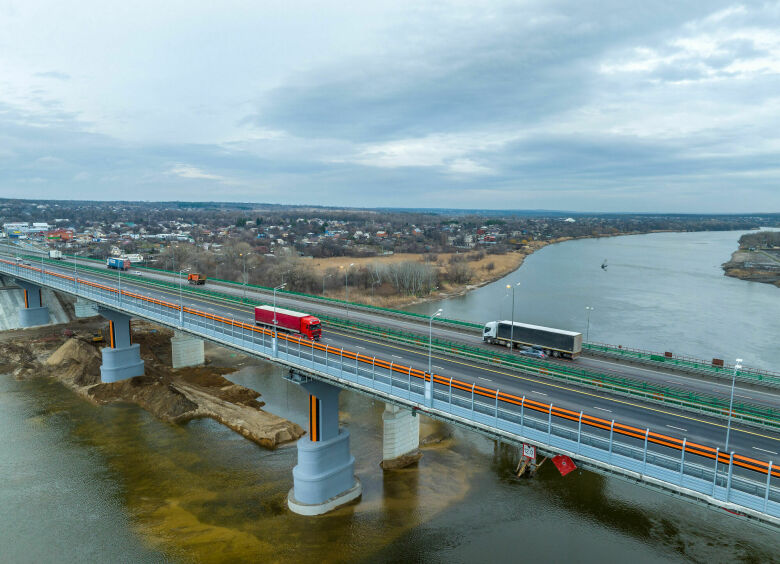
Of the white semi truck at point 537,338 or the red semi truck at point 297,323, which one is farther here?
the red semi truck at point 297,323

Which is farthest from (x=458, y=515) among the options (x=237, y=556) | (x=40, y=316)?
(x=40, y=316)

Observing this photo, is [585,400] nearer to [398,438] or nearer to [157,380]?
[398,438]

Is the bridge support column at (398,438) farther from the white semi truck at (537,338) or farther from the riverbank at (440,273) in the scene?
the riverbank at (440,273)

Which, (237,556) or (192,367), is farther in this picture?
(192,367)

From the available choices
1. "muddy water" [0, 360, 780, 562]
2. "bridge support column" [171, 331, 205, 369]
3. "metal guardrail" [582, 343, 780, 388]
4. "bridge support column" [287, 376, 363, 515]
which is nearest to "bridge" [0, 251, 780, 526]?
"bridge support column" [287, 376, 363, 515]

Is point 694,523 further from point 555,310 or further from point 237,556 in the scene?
point 555,310

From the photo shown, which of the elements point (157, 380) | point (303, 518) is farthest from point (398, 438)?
point (157, 380)

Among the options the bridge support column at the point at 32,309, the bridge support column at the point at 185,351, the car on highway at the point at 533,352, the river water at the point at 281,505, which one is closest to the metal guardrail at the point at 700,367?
the car on highway at the point at 533,352

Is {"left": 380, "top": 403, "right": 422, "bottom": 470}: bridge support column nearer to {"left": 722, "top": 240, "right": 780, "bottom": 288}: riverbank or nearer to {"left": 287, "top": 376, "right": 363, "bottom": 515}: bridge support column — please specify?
{"left": 287, "top": 376, "right": 363, "bottom": 515}: bridge support column
